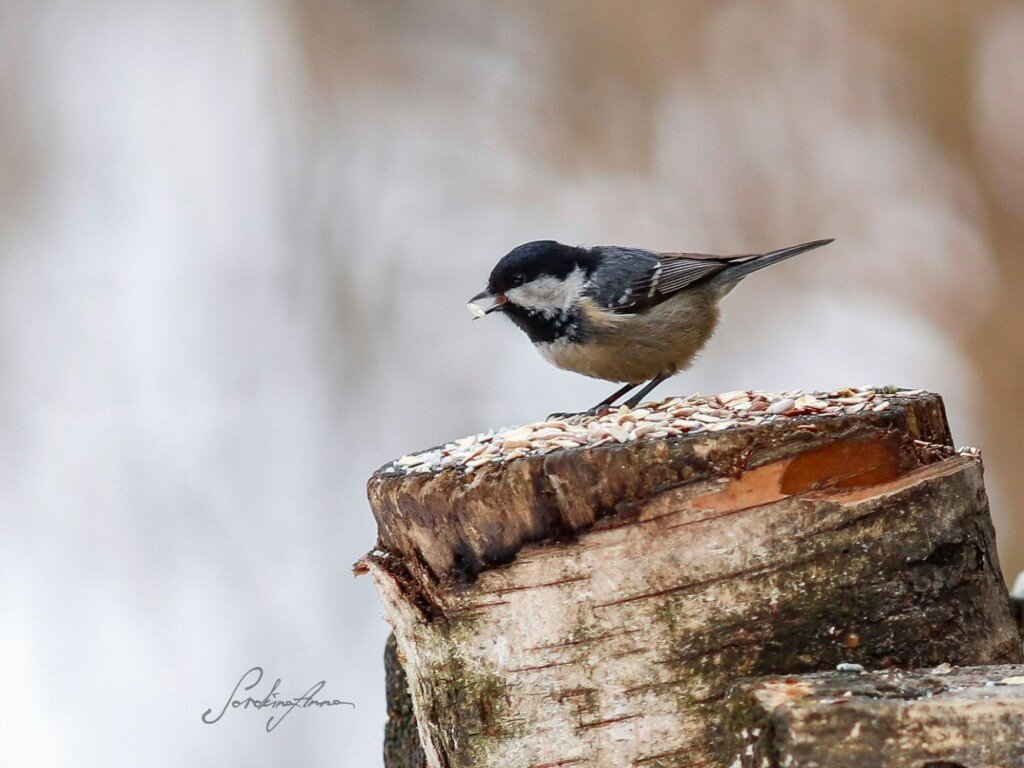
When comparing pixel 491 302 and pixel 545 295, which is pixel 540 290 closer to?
pixel 545 295

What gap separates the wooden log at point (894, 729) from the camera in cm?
103

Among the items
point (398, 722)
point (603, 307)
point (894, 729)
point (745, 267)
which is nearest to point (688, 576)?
point (894, 729)

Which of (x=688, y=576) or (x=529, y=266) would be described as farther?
(x=529, y=266)

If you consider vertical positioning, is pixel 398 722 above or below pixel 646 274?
below

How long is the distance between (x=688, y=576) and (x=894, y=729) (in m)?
0.40

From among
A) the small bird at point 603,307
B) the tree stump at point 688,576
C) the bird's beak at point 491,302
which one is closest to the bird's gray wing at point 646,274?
the small bird at point 603,307

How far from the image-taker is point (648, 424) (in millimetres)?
1554

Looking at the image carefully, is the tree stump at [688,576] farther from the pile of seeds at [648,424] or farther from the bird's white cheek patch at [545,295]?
the bird's white cheek patch at [545,295]

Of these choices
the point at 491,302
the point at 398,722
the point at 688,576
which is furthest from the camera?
the point at 491,302

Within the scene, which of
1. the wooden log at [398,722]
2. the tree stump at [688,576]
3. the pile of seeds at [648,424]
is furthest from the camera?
the wooden log at [398,722]

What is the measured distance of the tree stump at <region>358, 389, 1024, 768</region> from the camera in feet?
4.57

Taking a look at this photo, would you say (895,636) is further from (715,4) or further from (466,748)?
(715,4)
